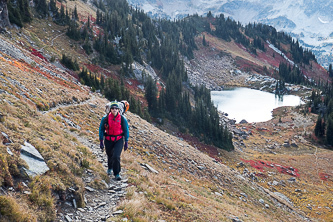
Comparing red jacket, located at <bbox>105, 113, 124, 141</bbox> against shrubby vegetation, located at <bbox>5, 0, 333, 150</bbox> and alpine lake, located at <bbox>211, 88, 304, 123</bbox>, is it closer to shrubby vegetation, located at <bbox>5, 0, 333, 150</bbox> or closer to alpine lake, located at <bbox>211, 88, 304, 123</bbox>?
shrubby vegetation, located at <bbox>5, 0, 333, 150</bbox>

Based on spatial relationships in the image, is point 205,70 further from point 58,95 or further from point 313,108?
point 58,95

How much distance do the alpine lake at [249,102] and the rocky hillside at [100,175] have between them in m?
53.1

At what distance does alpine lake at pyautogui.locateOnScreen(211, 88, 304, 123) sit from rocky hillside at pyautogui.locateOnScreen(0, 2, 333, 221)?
53.1 meters

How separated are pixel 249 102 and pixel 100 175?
406ft

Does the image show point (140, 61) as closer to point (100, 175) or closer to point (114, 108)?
point (114, 108)

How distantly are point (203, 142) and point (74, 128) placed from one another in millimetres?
46702

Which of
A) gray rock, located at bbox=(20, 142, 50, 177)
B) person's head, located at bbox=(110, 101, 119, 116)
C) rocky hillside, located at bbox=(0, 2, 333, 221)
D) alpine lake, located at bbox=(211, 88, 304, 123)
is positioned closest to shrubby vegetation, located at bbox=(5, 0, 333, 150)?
rocky hillside, located at bbox=(0, 2, 333, 221)

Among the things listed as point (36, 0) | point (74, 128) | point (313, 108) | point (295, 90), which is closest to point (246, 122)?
point (313, 108)

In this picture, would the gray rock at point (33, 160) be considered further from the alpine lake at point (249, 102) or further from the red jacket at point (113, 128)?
the alpine lake at point (249, 102)

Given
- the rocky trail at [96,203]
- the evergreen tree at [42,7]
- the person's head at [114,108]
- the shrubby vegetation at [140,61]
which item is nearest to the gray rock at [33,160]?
the rocky trail at [96,203]

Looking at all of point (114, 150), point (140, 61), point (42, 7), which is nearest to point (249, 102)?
point (140, 61)

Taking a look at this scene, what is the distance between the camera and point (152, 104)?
68.0 m

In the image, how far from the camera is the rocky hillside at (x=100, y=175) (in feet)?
20.6

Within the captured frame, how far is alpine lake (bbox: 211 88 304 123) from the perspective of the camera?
10081 cm
